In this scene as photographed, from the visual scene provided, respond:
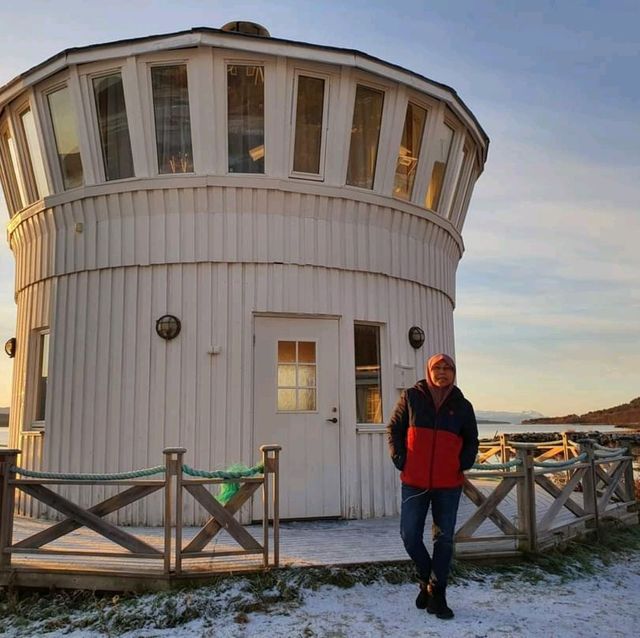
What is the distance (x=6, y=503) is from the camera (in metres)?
5.88

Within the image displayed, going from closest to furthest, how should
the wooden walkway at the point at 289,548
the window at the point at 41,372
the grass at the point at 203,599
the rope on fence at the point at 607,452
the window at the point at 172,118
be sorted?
the grass at the point at 203,599
the wooden walkway at the point at 289,548
the window at the point at 172,118
the rope on fence at the point at 607,452
the window at the point at 41,372

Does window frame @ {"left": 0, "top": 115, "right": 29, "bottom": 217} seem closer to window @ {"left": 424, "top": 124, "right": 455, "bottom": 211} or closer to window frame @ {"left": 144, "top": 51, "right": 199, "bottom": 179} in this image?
window frame @ {"left": 144, "top": 51, "right": 199, "bottom": 179}

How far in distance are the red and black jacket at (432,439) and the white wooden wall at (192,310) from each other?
9.52ft

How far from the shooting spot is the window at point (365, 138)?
8711 mm

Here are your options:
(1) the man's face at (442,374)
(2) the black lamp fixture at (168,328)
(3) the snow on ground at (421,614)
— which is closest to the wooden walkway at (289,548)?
(3) the snow on ground at (421,614)

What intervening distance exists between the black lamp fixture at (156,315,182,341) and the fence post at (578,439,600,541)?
4.95 m

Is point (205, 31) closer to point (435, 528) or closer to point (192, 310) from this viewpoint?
point (192, 310)

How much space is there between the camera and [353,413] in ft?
27.5

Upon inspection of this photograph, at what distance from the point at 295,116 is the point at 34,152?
3600 millimetres

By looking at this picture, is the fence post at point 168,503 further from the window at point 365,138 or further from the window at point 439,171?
the window at point 439,171

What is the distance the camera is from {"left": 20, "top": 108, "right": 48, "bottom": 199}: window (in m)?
9.09

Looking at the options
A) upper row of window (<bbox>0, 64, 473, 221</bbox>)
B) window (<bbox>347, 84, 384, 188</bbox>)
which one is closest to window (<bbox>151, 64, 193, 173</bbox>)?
upper row of window (<bbox>0, 64, 473, 221</bbox>)

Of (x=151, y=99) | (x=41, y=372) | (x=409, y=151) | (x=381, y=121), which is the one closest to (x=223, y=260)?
(x=151, y=99)

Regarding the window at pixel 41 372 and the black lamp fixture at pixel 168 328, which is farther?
the window at pixel 41 372
